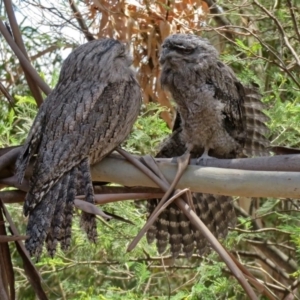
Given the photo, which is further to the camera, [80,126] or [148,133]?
[148,133]

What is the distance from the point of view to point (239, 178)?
1.05 meters

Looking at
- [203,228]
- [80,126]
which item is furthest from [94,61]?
[203,228]

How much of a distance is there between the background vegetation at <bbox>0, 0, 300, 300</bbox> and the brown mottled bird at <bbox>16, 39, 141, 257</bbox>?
757mm

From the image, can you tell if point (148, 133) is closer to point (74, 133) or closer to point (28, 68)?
point (74, 133)

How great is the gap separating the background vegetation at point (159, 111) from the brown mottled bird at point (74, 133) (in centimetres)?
76

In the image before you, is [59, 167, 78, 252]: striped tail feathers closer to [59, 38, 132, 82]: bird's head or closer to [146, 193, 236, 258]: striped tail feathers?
[59, 38, 132, 82]: bird's head

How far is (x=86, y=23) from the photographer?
10.5 ft

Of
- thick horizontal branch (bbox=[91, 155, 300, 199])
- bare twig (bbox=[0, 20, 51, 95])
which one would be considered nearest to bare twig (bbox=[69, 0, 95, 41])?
bare twig (bbox=[0, 20, 51, 95])

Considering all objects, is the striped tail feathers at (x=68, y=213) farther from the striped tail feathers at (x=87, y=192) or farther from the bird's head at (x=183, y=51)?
the bird's head at (x=183, y=51)

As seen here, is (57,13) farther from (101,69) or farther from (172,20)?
(101,69)

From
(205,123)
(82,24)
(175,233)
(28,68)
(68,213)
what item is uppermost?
(82,24)

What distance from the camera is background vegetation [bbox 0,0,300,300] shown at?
2.57 meters

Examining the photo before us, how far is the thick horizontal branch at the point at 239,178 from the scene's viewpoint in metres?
1.02

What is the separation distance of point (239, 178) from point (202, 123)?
894mm
